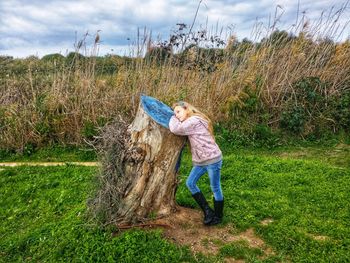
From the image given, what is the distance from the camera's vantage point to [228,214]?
4.46 m

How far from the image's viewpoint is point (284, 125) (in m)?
8.09

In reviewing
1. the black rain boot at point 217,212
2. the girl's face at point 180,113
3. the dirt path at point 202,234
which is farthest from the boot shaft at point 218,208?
the girl's face at point 180,113

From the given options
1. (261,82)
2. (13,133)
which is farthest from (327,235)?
(13,133)

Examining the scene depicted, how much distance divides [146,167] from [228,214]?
1.21 m

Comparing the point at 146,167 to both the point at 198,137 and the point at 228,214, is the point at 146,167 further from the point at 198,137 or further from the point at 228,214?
the point at 228,214

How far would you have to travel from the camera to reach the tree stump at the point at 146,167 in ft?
13.0

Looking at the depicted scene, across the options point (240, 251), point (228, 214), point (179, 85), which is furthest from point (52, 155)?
point (240, 251)

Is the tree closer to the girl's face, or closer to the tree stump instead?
the tree stump

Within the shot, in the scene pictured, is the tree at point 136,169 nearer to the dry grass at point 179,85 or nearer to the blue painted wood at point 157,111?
the blue painted wood at point 157,111

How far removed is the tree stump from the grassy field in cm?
27

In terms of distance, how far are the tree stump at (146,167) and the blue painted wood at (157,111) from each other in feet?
0.14

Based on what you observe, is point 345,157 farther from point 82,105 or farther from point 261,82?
point 82,105

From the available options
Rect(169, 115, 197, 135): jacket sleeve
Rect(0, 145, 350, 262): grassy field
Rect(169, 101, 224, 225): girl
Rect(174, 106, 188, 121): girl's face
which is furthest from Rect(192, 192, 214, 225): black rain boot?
Rect(174, 106, 188, 121): girl's face

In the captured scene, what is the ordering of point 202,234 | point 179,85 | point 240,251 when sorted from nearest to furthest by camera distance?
1. point 240,251
2. point 202,234
3. point 179,85
